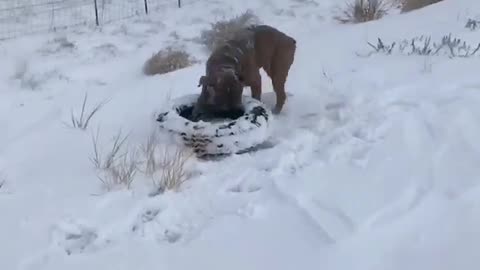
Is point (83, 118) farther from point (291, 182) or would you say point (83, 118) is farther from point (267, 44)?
point (291, 182)

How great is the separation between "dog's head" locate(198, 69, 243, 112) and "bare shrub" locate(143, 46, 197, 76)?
1.75 meters

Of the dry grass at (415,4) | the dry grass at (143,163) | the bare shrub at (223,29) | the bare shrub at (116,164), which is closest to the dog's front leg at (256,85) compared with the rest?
the dry grass at (143,163)

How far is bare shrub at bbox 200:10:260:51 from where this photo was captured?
6.38m

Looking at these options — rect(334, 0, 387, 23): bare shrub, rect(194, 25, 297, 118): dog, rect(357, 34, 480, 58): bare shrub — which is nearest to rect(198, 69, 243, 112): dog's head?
rect(194, 25, 297, 118): dog

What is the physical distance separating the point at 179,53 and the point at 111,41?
2.99ft

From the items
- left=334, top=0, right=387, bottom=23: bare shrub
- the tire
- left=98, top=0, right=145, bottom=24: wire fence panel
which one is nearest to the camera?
the tire

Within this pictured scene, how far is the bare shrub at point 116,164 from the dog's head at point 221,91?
1.58ft

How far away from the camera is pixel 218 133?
362cm

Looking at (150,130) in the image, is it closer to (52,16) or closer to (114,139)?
(114,139)

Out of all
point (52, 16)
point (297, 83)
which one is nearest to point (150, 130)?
point (297, 83)

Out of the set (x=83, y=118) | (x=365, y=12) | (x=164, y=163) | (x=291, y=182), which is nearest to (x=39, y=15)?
(x=365, y=12)

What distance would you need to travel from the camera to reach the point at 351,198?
312 cm

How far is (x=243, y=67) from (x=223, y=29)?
2667mm

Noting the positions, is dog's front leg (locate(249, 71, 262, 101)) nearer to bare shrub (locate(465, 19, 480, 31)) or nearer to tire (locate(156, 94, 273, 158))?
tire (locate(156, 94, 273, 158))
